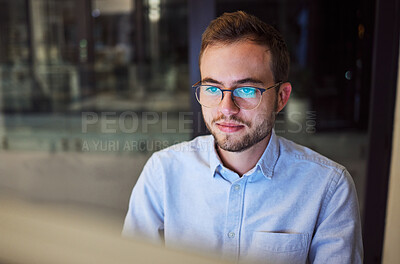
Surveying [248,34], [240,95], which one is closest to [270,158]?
[240,95]

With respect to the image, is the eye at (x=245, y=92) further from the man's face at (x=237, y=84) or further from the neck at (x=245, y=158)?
the neck at (x=245, y=158)

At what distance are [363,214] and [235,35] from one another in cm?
130

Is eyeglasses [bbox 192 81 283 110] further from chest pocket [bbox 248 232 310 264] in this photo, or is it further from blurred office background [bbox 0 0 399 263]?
blurred office background [bbox 0 0 399 263]

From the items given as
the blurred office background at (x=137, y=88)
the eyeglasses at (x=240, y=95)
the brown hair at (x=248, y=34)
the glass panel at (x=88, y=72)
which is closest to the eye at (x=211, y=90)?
the eyeglasses at (x=240, y=95)

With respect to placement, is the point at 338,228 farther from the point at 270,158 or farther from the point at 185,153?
the point at 185,153

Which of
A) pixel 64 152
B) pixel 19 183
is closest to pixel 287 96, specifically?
pixel 19 183

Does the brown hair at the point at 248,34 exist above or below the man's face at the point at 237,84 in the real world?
above

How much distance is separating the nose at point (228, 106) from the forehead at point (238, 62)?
0.12 feet

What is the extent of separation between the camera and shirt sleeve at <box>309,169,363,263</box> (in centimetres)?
98

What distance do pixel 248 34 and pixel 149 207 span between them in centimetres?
54

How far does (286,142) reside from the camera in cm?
114

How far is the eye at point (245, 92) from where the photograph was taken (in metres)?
0.94

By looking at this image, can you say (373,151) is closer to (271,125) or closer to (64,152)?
(271,125)

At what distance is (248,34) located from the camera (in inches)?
37.3
